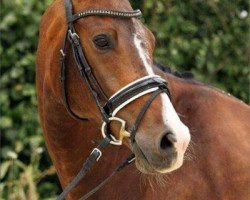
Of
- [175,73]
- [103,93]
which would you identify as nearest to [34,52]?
[175,73]

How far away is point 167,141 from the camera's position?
2965mm

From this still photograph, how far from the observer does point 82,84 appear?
10.7 ft

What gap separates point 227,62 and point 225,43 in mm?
202

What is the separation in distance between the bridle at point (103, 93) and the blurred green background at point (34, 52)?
2.23 m

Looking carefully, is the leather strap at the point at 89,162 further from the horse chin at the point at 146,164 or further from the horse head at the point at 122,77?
the horse chin at the point at 146,164

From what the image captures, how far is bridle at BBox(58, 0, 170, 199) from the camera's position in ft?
9.97

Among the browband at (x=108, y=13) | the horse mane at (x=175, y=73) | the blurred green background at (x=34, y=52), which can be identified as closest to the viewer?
the browband at (x=108, y=13)

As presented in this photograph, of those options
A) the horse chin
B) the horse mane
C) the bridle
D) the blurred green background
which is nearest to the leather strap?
the bridle

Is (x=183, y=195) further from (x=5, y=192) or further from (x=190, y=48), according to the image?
(x=190, y=48)

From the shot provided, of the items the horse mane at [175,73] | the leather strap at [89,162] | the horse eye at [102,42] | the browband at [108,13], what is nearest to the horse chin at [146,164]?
the leather strap at [89,162]

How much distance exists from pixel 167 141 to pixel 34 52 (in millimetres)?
3522

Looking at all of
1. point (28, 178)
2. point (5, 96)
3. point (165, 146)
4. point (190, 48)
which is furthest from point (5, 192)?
point (165, 146)

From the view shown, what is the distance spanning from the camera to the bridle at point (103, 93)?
3.04m

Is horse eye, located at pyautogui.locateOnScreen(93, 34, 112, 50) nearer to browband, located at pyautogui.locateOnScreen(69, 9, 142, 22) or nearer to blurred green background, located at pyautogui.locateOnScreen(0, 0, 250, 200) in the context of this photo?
browband, located at pyautogui.locateOnScreen(69, 9, 142, 22)
